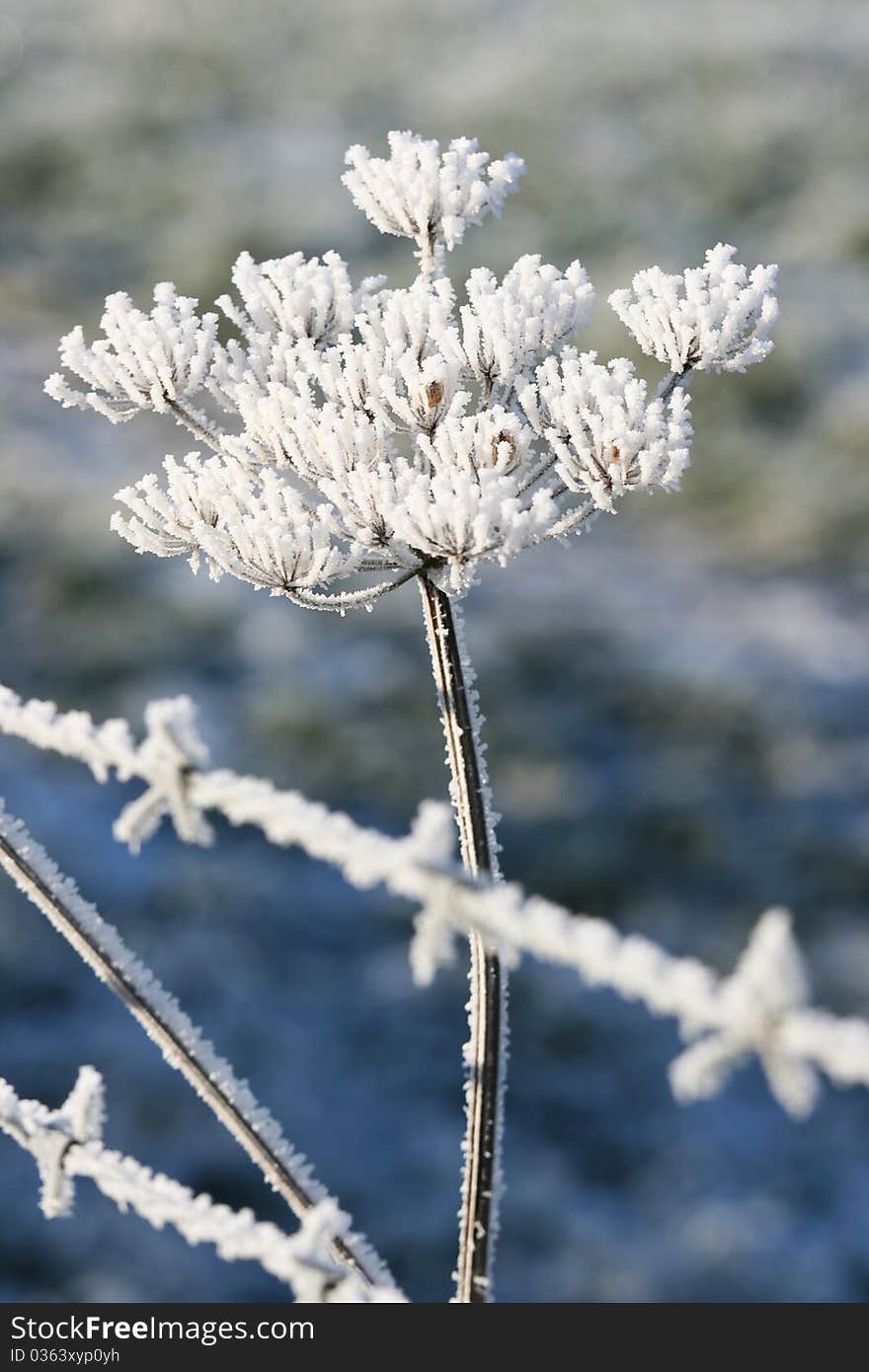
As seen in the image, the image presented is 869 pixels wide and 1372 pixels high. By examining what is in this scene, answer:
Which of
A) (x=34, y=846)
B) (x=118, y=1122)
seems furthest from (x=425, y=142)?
(x=118, y=1122)

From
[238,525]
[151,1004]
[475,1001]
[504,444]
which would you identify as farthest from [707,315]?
[151,1004]

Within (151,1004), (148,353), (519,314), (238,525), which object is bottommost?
(151,1004)

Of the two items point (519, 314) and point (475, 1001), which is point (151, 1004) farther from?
point (519, 314)

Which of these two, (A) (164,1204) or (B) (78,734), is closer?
(B) (78,734)

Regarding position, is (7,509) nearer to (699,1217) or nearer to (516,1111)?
(516,1111)

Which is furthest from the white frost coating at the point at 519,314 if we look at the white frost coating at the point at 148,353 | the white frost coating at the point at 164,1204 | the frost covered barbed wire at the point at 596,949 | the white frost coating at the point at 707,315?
the white frost coating at the point at 164,1204

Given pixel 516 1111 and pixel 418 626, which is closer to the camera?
pixel 516 1111

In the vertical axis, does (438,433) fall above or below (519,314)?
below
